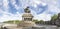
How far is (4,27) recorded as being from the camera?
125 inches

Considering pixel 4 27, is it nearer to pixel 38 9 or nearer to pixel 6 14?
pixel 6 14

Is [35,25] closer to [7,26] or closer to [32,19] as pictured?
[32,19]

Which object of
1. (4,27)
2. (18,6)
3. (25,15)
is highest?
(18,6)

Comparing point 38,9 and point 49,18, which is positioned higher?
point 38,9

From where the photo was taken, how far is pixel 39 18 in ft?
10.7

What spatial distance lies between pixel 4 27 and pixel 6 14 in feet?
0.93

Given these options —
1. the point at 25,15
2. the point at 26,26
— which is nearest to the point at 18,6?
the point at 25,15

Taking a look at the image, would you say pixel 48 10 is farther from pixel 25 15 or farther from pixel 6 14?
pixel 6 14

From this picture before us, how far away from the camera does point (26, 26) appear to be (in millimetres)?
3193

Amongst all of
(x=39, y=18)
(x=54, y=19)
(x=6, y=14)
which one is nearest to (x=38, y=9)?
(x=39, y=18)

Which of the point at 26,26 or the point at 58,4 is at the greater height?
the point at 58,4

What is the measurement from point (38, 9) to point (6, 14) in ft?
2.34

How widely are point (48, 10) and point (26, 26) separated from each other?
60cm

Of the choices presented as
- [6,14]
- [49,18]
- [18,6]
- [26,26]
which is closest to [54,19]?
[49,18]
